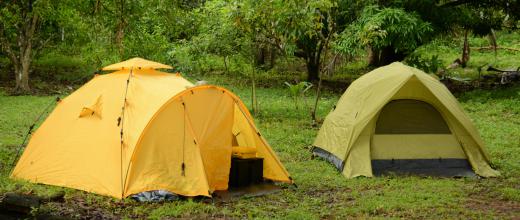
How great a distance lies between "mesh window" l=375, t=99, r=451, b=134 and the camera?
973 cm

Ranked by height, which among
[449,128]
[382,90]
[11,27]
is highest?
[11,27]

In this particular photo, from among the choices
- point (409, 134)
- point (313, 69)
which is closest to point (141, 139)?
point (409, 134)

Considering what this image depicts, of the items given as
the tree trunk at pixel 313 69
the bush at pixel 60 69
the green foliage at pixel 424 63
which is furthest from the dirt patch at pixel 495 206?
the bush at pixel 60 69

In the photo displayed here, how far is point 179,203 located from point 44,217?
1.82 meters

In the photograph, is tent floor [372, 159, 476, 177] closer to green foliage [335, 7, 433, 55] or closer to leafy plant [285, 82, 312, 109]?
leafy plant [285, 82, 312, 109]

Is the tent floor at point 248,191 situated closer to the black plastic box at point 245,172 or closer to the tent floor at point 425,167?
the black plastic box at point 245,172

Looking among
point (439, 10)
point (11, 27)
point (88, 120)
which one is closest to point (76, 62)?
point (11, 27)

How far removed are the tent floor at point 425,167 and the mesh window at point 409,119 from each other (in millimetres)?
474

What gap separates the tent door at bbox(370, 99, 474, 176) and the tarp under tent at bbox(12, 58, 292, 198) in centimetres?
184

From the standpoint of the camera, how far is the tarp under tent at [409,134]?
9531 millimetres

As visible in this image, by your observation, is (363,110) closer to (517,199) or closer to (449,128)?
(449,128)

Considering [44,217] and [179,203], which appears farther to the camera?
[179,203]

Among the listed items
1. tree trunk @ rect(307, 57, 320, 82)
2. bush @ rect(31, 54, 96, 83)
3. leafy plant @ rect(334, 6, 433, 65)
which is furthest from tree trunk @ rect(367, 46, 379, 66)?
bush @ rect(31, 54, 96, 83)

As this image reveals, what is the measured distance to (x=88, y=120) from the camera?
852cm
